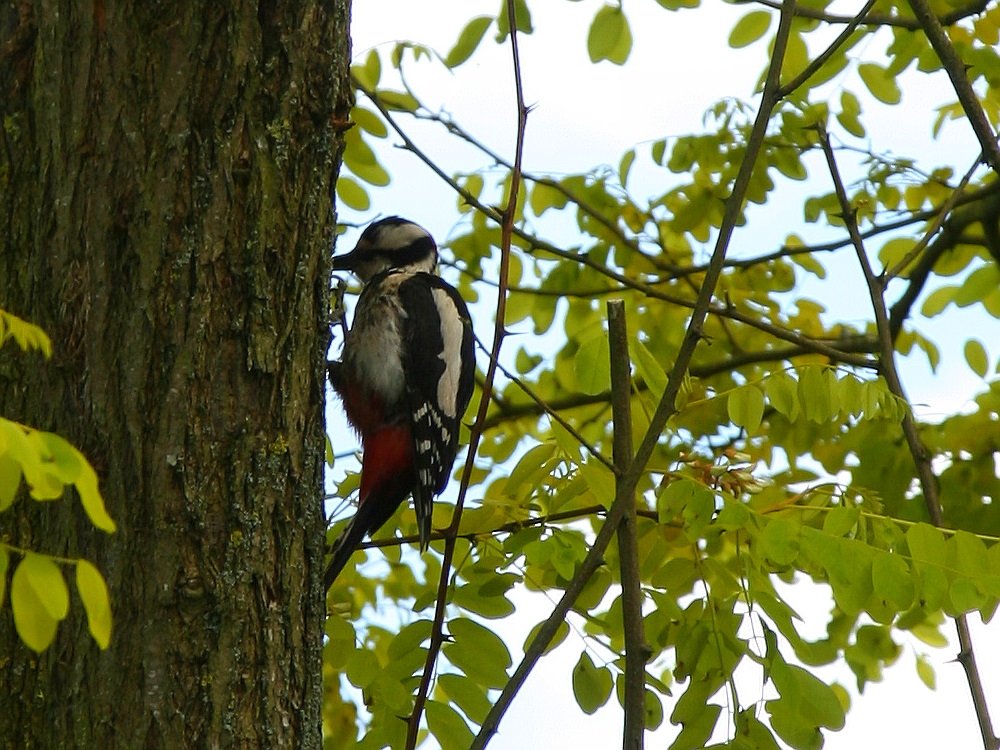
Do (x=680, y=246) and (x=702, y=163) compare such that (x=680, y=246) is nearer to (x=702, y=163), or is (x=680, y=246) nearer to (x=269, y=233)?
(x=702, y=163)

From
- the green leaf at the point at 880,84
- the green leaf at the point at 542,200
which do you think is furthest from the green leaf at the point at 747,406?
the green leaf at the point at 542,200

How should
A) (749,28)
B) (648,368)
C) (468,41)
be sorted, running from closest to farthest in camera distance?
(648,368)
(468,41)
(749,28)

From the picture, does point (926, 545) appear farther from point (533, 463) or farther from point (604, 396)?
point (604, 396)

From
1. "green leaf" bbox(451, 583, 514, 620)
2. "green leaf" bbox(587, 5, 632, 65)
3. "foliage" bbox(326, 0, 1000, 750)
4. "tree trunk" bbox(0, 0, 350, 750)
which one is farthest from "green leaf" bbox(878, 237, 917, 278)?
"tree trunk" bbox(0, 0, 350, 750)

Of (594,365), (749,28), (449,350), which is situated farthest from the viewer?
(449,350)

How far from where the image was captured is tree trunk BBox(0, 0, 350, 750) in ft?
5.49

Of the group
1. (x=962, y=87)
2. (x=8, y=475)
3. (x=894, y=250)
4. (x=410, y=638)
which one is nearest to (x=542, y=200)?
(x=894, y=250)

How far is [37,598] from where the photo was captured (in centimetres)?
111

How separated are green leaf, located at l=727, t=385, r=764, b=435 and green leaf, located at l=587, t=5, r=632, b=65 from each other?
1102mm

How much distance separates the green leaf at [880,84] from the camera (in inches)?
137

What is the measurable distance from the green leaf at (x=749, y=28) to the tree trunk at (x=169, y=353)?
1.87m

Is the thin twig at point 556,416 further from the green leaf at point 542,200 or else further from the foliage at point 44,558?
the green leaf at point 542,200

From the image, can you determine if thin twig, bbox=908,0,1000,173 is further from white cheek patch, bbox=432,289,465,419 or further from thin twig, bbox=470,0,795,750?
white cheek patch, bbox=432,289,465,419

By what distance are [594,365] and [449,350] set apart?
1.17 meters
